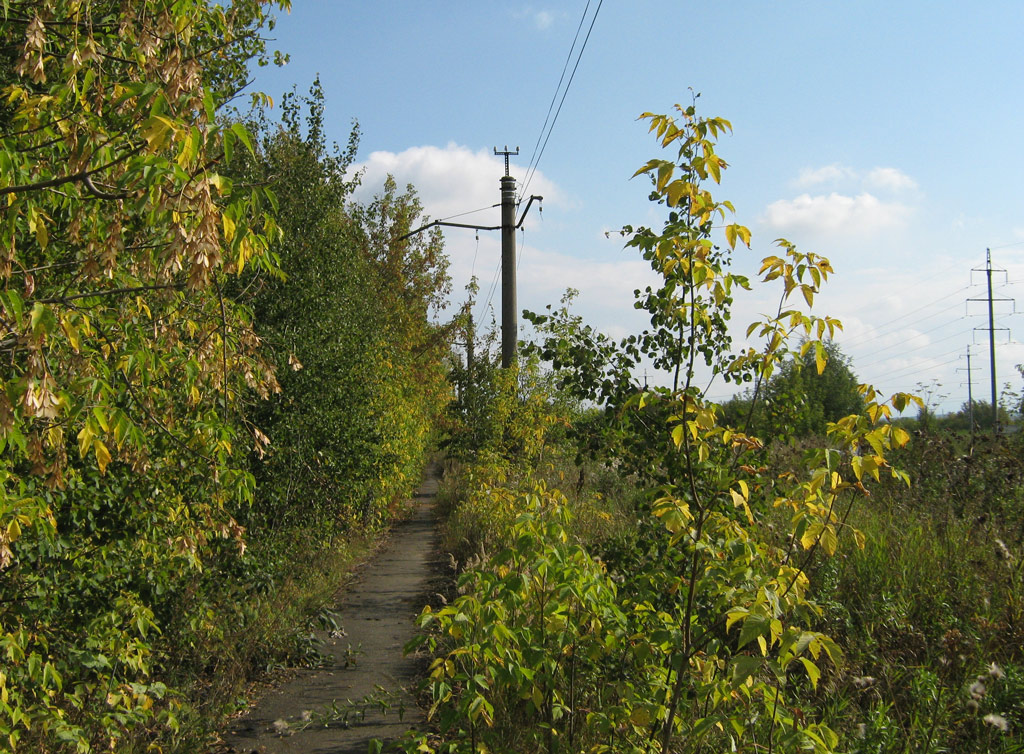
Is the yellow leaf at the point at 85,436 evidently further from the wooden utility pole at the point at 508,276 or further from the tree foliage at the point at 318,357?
the wooden utility pole at the point at 508,276

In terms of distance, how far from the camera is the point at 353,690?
6219mm

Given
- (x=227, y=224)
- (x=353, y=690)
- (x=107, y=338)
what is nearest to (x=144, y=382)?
(x=107, y=338)

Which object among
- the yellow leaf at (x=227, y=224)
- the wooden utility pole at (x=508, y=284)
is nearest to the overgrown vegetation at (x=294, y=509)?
the yellow leaf at (x=227, y=224)

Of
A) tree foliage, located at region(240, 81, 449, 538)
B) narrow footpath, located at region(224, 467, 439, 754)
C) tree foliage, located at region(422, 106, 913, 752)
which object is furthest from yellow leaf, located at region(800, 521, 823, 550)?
tree foliage, located at region(240, 81, 449, 538)

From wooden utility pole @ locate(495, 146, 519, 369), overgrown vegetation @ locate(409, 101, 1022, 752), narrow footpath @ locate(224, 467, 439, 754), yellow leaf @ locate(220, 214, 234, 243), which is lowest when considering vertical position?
narrow footpath @ locate(224, 467, 439, 754)

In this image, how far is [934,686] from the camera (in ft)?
14.6

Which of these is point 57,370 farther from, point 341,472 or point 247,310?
point 341,472

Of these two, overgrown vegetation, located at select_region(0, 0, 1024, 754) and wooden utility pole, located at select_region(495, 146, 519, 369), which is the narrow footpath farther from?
wooden utility pole, located at select_region(495, 146, 519, 369)

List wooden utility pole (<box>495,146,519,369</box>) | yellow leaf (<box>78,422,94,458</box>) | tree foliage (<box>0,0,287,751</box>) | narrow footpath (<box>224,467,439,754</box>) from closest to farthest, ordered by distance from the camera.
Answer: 1. tree foliage (<box>0,0,287,751</box>)
2. yellow leaf (<box>78,422,94,458</box>)
3. narrow footpath (<box>224,467,439,754</box>)
4. wooden utility pole (<box>495,146,519,369</box>)

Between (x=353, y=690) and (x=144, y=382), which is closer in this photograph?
(x=144, y=382)

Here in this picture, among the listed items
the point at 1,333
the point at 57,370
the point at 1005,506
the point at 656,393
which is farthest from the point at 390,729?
the point at 1005,506

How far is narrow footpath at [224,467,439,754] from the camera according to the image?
5141 millimetres

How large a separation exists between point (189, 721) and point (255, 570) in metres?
1.99

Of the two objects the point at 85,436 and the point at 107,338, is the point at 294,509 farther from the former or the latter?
the point at 85,436
